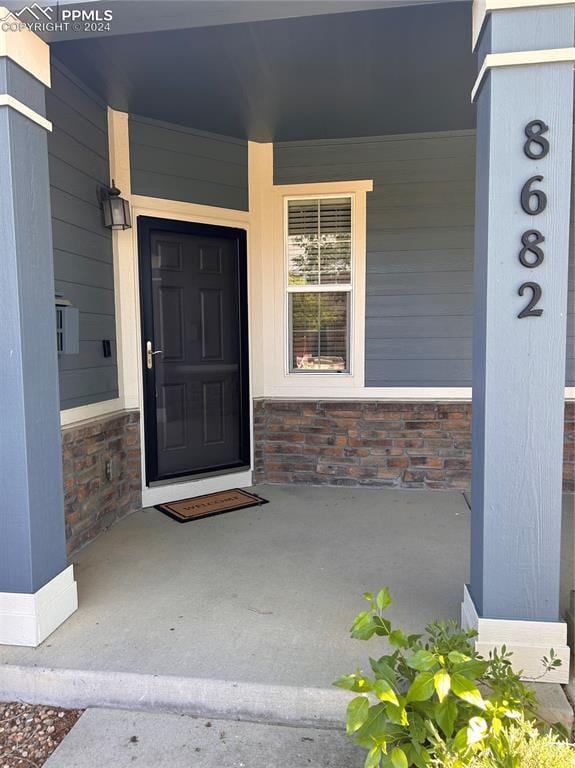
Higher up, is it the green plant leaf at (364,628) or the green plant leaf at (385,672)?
the green plant leaf at (364,628)

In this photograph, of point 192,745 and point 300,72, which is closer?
point 192,745

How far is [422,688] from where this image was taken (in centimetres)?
133

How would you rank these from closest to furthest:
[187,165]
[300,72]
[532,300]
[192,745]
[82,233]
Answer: [192,745] → [532,300] → [300,72] → [82,233] → [187,165]

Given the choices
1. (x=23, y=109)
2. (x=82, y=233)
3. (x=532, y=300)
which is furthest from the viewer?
(x=82, y=233)

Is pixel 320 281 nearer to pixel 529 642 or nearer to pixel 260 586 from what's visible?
pixel 260 586

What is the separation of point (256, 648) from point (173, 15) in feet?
8.18

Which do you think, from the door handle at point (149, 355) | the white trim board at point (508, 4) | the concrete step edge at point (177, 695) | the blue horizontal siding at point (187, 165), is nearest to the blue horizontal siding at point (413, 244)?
the blue horizontal siding at point (187, 165)

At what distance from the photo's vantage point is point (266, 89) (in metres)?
3.18

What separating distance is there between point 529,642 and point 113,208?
3.23m

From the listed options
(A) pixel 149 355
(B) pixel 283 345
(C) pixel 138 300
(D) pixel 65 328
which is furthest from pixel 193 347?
(D) pixel 65 328

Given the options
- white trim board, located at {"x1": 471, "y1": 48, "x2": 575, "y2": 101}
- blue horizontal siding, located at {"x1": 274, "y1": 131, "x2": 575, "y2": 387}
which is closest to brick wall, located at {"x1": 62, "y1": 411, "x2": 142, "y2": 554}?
blue horizontal siding, located at {"x1": 274, "y1": 131, "x2": 575, "y2": 387}

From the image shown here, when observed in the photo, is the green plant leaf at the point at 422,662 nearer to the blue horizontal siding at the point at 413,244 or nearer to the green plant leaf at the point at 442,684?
the green plant leaf at the point at 442,684

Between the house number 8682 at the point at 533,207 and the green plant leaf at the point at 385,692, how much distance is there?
1.24 m

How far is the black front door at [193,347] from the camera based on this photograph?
3711 millimetres
